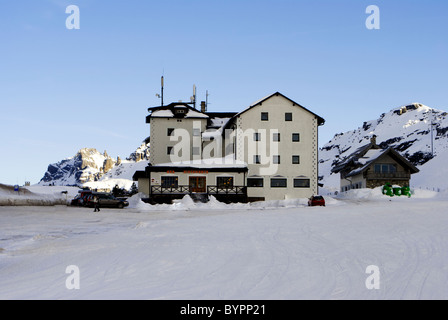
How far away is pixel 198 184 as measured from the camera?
47.5 metres

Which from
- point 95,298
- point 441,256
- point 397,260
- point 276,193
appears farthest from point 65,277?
point 276,193

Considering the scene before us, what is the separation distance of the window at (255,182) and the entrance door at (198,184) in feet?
16.8

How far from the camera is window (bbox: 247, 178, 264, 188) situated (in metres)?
49.8

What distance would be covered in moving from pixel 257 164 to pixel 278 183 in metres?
3.03

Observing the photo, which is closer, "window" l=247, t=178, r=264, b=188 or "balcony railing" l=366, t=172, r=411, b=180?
"window" l=247, t=178, r=264, b=188

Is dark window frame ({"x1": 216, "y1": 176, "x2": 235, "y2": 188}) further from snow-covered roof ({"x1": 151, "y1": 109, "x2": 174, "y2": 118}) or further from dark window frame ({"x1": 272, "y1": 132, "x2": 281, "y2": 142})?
snow-covered roof ({"x1": 151, "y1": 109, "x2": 174, "y2": 118})

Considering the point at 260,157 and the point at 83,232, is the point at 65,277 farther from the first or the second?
the point at 260,157

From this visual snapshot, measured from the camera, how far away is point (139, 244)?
13602 mm

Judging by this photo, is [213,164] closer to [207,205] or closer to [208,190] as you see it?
[208,190]

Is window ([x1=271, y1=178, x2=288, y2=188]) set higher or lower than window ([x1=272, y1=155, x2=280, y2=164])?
lower

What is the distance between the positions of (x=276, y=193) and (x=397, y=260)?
39.8 m

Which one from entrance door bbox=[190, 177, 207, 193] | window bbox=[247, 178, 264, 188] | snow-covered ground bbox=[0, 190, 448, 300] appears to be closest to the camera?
snow-covered ground bbox=[0, 190, 448, 300]

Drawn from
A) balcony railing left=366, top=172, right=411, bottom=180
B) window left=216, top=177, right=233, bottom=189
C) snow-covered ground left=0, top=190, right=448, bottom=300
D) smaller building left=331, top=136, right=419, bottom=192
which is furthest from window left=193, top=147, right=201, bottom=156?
snow-covered ground left=0, top=190, right=448, bottom=300

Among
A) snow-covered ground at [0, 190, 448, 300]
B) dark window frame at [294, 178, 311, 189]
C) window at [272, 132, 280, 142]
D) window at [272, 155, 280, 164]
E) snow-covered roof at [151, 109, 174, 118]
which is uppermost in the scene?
snow-covered roof at [151, 109, 174, 118]
